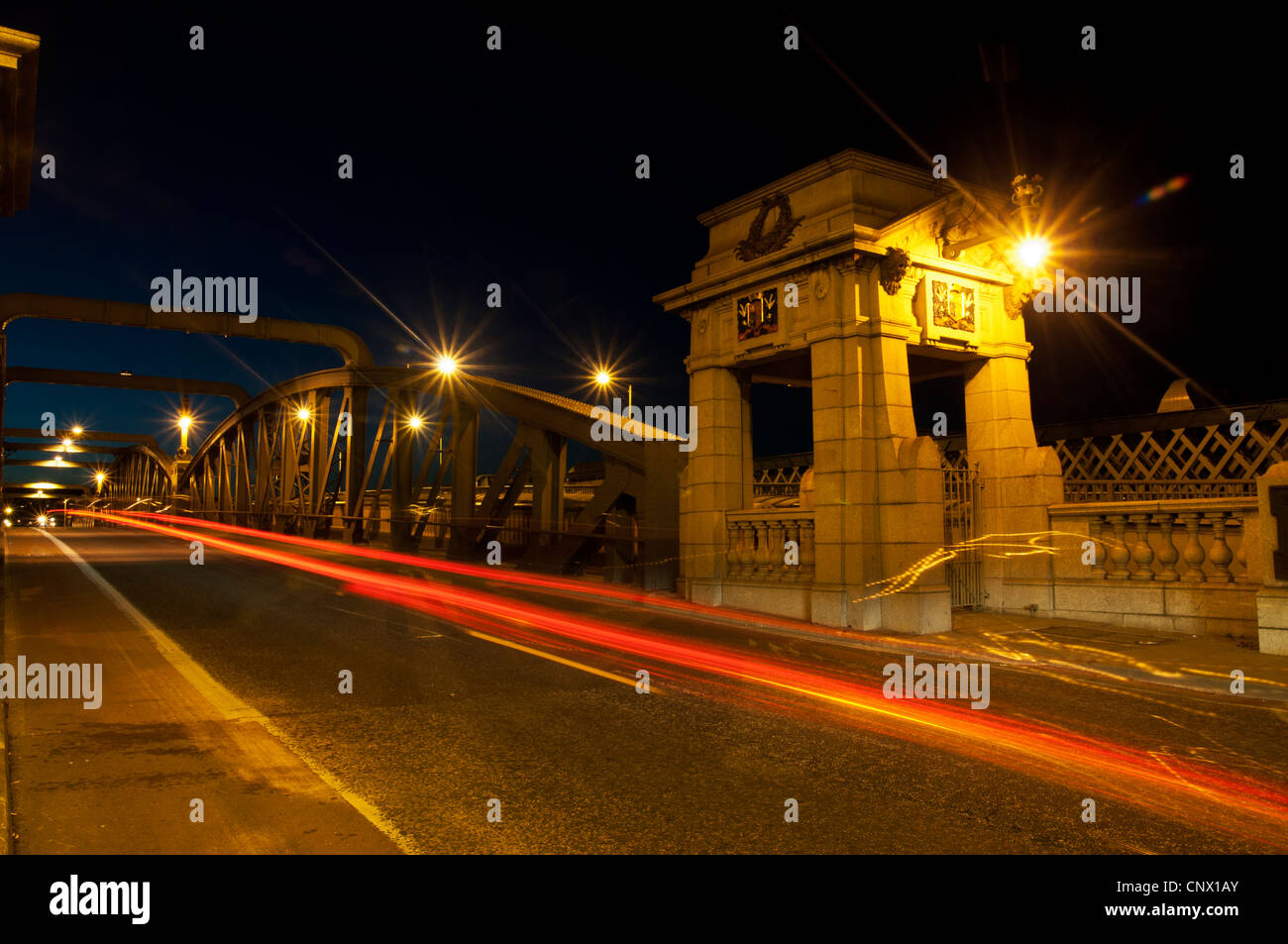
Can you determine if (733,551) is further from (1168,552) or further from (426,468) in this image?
(426,468)

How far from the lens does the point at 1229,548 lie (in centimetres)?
1068

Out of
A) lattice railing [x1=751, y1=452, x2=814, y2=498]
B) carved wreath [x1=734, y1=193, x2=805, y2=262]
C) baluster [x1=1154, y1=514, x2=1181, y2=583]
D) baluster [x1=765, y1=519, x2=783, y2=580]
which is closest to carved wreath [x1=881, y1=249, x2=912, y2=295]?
carved wreath [x1=734, y1=193, x2=805, y2=262]

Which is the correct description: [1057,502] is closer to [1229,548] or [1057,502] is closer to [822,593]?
[1229,548]

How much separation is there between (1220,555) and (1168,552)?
0.69 metres

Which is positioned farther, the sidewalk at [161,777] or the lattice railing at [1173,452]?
the lattice railing at [1173,452]

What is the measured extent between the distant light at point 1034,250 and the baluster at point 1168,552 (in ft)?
15.5

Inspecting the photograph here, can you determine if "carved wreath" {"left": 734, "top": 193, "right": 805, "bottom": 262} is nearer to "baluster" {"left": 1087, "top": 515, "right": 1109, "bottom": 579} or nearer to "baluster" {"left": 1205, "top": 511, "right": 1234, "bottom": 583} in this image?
"baluster" {"left": 1087, "top": 515, "right": 1109, "bottom": 579}

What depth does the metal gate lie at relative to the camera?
1379 cm

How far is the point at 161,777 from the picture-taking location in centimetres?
516

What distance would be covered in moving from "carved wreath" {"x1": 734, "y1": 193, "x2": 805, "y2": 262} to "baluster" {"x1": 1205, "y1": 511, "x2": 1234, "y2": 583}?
7.52 metres

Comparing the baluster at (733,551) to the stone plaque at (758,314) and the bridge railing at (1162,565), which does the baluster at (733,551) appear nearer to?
the stone plaque at (758,314)

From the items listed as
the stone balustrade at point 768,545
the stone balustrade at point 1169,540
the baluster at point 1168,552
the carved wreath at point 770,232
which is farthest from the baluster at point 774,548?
the baluster at point 1168,552

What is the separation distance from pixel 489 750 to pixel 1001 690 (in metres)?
5.07

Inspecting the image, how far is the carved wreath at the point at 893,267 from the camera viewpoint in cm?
1273
